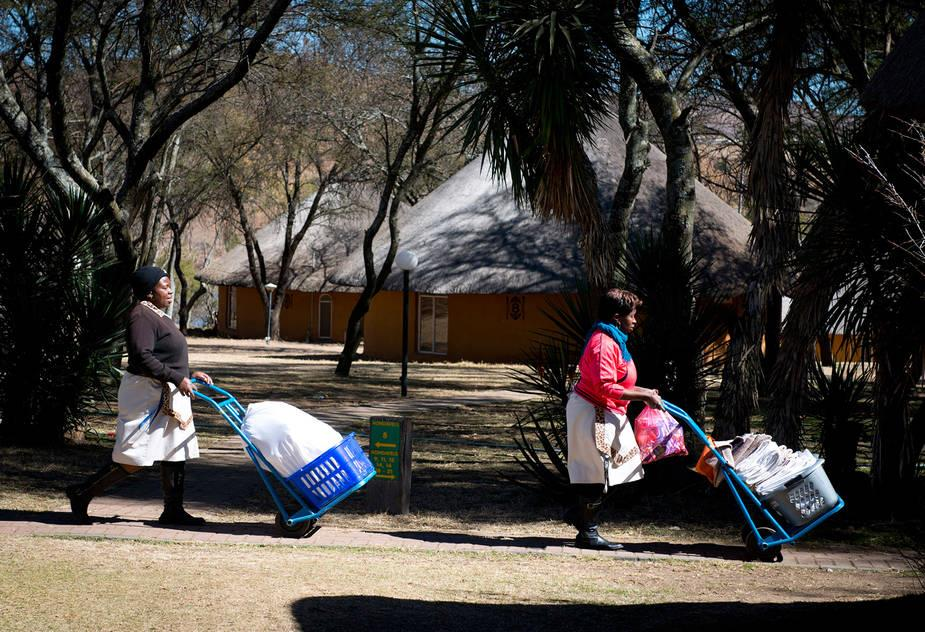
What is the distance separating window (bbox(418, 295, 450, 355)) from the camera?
31.7 m

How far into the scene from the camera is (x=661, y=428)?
24.6 ft

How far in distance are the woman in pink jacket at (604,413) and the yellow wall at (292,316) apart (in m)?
32.1

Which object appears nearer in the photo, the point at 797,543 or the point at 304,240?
Answer: the point at 797,543

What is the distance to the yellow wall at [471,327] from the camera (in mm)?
29416

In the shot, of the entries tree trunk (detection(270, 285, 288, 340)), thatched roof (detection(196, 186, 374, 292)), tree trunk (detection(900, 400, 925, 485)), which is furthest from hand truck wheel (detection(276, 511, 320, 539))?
tree trunk (detection(270, 285, 288, 340))

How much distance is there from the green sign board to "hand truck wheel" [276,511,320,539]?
117cm

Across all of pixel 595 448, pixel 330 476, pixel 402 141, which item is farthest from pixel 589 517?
pixel 402 141

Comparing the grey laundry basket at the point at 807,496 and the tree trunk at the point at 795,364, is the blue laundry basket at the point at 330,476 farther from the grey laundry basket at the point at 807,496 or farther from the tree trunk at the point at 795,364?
the tree trunk at the point at 795,364

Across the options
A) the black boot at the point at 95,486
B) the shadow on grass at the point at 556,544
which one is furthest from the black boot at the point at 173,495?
the shadow on grass at the point at 556,544

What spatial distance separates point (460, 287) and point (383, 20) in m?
11.0

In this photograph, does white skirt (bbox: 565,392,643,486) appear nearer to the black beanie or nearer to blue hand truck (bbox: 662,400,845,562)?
blue hand truck (bbox: 662,400,845,562)

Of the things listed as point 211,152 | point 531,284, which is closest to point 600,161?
point 531,284

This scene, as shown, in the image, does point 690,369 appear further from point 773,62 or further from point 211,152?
point 211,152

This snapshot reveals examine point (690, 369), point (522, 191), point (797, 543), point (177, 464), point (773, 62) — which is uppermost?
point (773, 62)
